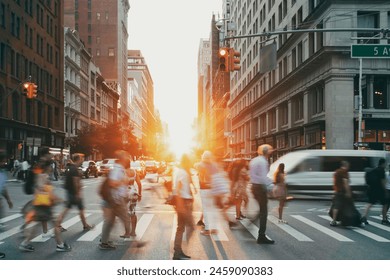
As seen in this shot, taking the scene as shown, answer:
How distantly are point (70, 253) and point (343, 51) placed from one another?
88.9 feet

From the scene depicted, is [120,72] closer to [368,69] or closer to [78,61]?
[78,61]

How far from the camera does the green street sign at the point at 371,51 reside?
41.4ft

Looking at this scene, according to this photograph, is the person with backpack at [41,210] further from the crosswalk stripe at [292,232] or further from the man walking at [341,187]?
the man walking at [341,187]

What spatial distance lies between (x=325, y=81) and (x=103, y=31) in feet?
280

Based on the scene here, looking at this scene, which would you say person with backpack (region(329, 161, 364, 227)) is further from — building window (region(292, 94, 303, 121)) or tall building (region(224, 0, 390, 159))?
building window (region(292, 94, 303, 121))

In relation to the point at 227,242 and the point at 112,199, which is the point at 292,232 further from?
the point at 112,199

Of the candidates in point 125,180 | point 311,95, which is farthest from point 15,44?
point 125,180

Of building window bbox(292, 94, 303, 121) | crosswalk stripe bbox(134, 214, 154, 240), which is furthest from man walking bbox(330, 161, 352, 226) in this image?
building window bbox(292, 94, 303, 121)

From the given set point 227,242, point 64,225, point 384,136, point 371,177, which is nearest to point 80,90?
point 384,136

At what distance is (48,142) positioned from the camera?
54.3 meters

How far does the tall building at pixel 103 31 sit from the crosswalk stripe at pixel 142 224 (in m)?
95.5

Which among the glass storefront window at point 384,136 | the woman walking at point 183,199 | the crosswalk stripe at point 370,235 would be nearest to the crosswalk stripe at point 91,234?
the woman walking at point 183,199

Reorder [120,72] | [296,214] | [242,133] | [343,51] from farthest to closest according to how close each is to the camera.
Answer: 1. [120,72]
2. [242,133]
3. [343,51]
4. [296,214]
